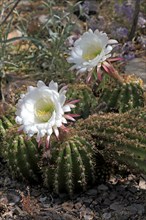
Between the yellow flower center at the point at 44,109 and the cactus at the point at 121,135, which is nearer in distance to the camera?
the yellow flower center at the point at 44,109

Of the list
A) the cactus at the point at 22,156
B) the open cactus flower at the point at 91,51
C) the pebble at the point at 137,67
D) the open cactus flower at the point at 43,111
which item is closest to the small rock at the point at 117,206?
the cactus at the point at 22,156

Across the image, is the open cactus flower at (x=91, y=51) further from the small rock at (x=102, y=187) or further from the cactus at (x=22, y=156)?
the small rock at (x=102, y=187)

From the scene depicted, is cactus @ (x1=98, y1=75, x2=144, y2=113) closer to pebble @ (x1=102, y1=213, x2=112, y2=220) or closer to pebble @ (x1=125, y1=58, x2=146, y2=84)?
pebble @ (x1=102, y1=213, x2=112, y2=220)

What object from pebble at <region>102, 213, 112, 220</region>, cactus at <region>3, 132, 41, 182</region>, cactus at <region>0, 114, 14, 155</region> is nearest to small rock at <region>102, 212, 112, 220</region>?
pebble at <region>102, 213, 112, 220</region>

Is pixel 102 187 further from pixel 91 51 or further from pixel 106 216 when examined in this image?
pixel 91 51

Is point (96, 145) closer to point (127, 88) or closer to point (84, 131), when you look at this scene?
point (84, 131)

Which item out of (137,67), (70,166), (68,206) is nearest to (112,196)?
(68,206)

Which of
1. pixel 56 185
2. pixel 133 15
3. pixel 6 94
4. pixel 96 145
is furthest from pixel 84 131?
pixel 133 15
